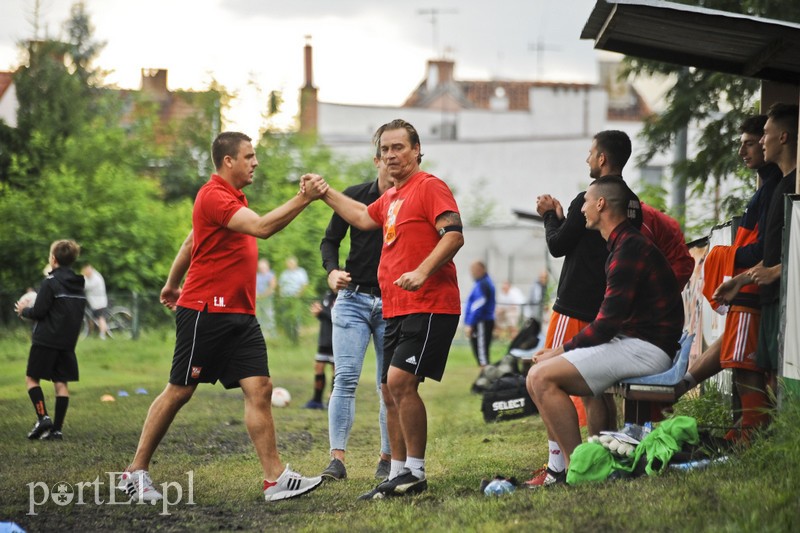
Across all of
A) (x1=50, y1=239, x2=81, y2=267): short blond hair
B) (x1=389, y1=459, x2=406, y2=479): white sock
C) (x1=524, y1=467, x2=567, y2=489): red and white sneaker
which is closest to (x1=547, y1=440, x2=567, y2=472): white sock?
(x1=524, y1=467, x2=567, y2=489): red and white sneaker

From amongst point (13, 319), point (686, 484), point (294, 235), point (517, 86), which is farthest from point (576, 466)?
point (517, 86)

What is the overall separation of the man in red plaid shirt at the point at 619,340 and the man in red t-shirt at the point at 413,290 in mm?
671

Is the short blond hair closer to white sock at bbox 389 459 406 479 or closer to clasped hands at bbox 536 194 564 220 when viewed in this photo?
white sock at bbox 389 459 406 479

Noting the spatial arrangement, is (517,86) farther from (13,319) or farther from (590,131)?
(13,319)

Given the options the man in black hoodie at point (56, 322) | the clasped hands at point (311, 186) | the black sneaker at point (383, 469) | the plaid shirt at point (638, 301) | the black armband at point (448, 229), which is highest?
the clasped hands at point (311, 186)

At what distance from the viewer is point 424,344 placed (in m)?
7.27

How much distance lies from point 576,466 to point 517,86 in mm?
66015

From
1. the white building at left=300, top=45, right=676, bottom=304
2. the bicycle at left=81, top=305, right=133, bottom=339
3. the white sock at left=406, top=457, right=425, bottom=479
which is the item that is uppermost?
the white building at left=300, top=45, right=676, bottom=304

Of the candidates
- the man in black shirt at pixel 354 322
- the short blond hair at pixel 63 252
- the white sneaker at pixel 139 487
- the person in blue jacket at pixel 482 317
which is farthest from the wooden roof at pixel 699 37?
the person in blue jacket at pixel 482 317

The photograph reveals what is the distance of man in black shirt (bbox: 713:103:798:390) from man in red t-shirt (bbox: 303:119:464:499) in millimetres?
1778

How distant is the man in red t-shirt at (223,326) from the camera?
7539 mm

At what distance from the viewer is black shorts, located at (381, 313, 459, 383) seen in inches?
287

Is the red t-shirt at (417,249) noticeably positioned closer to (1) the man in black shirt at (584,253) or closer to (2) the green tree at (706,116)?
(1) the man in black shirt at (584,253)

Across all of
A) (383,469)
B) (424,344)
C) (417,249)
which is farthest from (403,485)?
(417,249)
